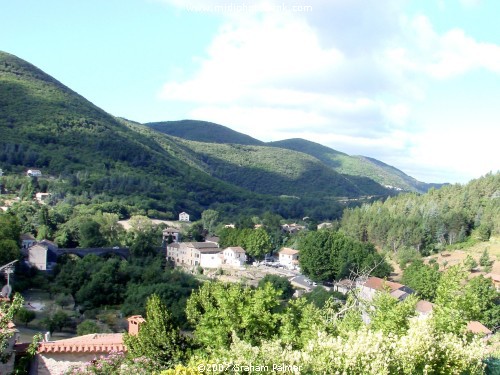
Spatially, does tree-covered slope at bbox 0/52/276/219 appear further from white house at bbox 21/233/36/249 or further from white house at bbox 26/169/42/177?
white house at bbox 21/233/36/249

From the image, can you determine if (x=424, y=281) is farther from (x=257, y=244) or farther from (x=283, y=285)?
(x=257, y=244)

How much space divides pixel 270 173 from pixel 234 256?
119051mm

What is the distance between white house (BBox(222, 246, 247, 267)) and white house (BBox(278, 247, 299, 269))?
6.91m

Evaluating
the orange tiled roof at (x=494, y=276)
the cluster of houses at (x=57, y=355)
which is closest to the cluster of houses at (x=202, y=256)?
the orange tiled roof at (x=494, y=276)

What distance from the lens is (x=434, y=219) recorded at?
67.7 metres

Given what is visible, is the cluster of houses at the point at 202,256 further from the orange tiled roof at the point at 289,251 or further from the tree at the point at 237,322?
the tree at the point at 237,322

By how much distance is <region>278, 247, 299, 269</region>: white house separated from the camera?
204 feet

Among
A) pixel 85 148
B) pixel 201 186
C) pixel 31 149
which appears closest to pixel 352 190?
pixel 201 186

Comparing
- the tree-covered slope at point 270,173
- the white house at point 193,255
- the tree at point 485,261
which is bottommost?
the white house at point 193,255

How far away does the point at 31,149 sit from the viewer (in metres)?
94.1

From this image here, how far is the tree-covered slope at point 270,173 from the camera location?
541ft

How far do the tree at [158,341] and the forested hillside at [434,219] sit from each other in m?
53.1

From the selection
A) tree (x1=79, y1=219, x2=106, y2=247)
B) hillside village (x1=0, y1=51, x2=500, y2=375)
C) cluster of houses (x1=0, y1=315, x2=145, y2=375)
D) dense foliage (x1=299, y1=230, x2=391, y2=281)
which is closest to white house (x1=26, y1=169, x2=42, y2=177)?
hillside village (x1=0, y1=51, x2=500, y2=375)

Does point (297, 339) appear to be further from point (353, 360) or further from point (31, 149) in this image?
point (31, 149)
